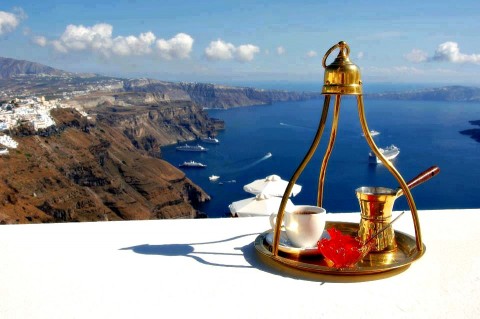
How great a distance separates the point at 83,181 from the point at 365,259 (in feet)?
116

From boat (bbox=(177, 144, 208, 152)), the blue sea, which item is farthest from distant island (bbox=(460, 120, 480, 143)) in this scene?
boat (bbox=(177, 144, 208, 152))

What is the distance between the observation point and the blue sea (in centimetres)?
3222

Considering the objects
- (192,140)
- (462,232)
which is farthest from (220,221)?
(192,140)

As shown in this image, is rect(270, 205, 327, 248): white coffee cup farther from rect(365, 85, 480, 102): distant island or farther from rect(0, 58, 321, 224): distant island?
rect(365, 85, 480, 102): distant island

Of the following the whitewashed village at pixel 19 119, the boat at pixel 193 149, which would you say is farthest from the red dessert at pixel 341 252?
the boat at pixel 193 149

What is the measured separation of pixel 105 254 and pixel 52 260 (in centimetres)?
18

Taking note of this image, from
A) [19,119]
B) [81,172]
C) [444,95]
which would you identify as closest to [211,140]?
[81,172]

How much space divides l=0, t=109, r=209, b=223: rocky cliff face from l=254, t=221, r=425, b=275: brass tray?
24.0 meters

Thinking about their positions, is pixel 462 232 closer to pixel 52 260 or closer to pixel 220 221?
pixel 220 221

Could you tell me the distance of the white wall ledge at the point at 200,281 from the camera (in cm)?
136

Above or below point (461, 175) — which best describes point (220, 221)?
above

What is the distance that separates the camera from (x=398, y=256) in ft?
5.65

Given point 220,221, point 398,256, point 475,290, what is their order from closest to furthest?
point 475,290
point 398,256
point 220,221

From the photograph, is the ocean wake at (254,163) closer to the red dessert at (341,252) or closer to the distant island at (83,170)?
the distant island at (83,170)
